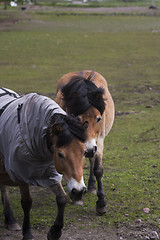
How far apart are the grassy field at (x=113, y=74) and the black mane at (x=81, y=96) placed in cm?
118

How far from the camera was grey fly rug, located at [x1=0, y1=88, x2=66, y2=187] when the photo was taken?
11.8 ft

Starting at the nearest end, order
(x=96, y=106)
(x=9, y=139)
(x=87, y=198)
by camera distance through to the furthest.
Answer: (x=9, y=139) → (x=96, y=106) → (x=87, y=198)

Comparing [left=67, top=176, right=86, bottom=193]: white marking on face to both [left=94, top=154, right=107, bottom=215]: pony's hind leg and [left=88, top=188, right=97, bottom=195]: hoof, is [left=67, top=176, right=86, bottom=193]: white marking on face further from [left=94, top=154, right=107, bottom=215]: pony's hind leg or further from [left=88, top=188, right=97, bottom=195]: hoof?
[left=88, top=188, right=97, bottom=195]: hoof

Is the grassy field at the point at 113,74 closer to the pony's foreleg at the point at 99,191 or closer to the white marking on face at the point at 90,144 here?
the pony's foreleg at the point at 99,191

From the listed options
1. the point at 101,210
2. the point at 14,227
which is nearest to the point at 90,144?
the point at 101,210

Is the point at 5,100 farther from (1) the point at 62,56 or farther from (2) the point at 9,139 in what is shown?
(1) the point at 62,56

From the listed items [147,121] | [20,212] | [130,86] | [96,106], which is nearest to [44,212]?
[20,212]

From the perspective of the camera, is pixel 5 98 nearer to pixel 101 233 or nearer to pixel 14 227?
pixel 14 227

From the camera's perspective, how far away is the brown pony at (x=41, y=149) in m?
3.37

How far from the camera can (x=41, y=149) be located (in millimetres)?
3582

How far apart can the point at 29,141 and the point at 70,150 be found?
41 centimetres

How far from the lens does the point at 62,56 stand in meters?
19.1

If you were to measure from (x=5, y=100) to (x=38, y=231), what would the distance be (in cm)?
138

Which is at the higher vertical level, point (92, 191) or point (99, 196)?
point (99, 196)
